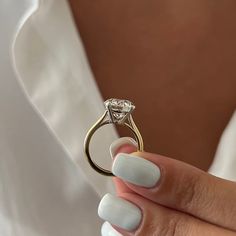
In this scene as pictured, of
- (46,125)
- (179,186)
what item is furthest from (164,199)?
(46,125)

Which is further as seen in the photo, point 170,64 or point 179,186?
point 170,64

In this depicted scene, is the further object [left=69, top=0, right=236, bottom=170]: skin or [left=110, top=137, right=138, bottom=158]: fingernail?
[left=69, top=0, right=236, bottom=170]: skin

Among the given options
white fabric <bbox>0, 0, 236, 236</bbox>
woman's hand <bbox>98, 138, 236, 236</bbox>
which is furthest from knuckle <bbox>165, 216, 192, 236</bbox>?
white fabric <bbox>0, 0, 236, 236</bbox>

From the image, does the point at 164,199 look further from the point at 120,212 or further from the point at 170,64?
the point at 170,64

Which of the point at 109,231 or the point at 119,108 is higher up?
the point at 119,108

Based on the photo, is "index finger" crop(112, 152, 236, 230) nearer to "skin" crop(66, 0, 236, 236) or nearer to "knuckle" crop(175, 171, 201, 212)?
"knuckle" crop(175, 171, 201, 212)

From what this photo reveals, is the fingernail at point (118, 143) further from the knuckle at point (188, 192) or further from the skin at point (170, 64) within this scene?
the skin at point (170, 64)

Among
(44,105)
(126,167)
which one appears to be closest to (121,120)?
(126,167)
